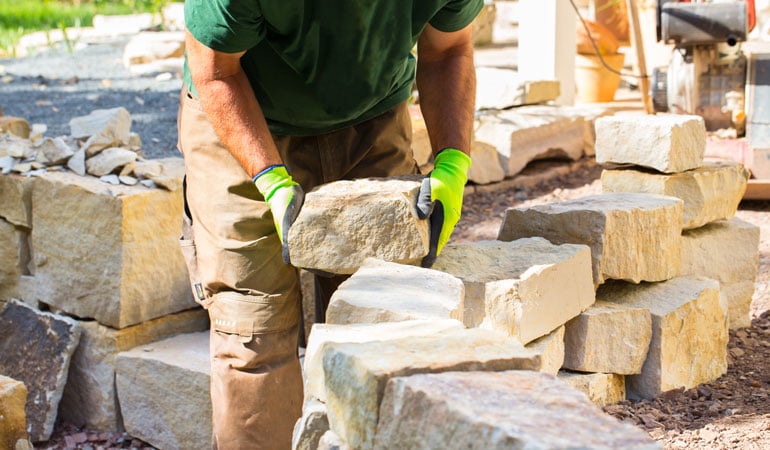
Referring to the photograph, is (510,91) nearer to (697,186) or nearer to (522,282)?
(697,186)

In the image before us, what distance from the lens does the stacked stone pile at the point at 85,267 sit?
393 cm

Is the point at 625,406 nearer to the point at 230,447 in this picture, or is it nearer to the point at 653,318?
the point at 653,318

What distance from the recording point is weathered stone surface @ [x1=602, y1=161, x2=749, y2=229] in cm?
352

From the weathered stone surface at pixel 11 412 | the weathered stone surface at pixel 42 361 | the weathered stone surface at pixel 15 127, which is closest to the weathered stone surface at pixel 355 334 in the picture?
the weathered stone surface at pixel 11 412

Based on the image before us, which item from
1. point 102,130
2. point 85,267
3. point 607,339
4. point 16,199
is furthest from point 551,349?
point 16,199

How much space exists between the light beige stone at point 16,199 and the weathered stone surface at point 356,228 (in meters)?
2.10

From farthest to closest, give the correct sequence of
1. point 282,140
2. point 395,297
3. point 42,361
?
point 42,361 < point 282,140 < point 395,297

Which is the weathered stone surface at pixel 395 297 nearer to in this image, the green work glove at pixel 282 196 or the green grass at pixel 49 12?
the green work glove at pixel 282 196

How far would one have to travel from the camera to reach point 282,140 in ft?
9.48

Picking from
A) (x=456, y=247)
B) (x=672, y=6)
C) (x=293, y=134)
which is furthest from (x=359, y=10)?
(x=672, y=6)

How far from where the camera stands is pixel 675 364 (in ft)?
10.3

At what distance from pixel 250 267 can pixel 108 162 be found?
1482mm

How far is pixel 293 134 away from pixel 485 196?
9.07 ft

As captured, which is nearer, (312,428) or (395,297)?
(312,428)
